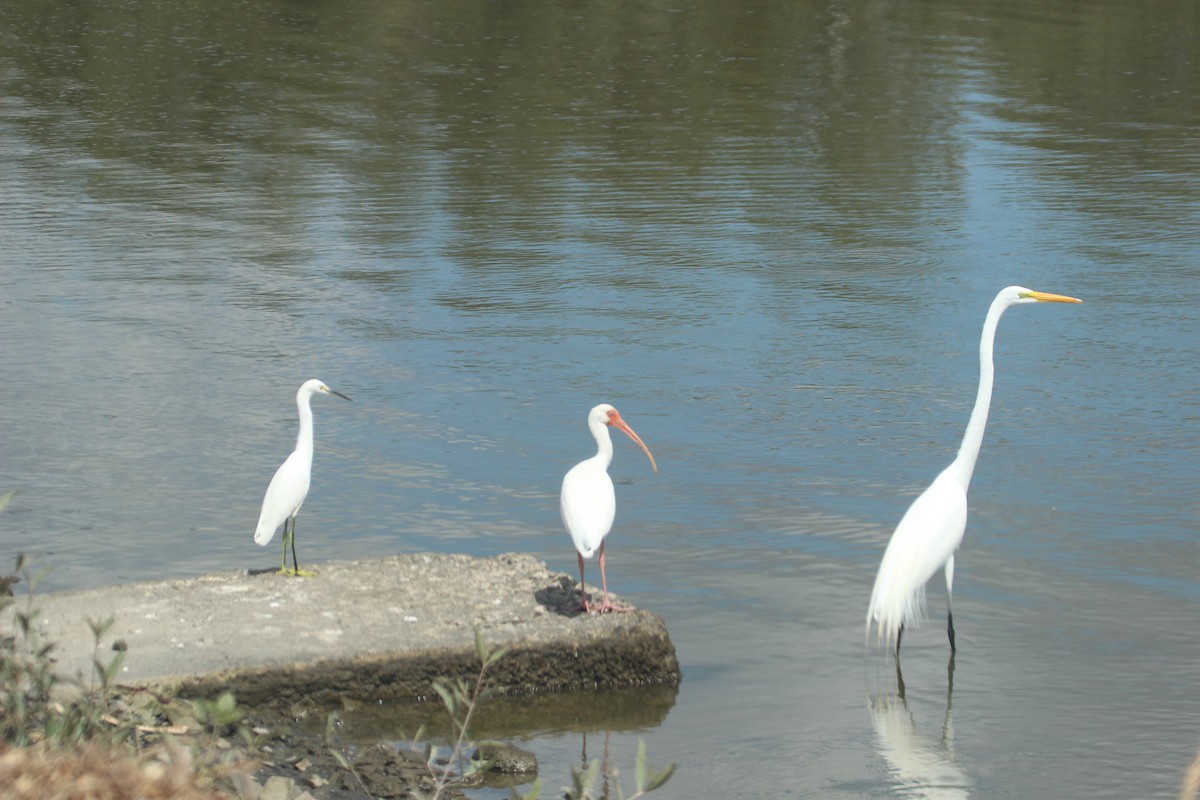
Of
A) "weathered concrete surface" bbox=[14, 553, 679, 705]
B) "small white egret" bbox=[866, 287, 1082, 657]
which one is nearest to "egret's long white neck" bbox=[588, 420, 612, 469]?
"weathered concrete surface" bbox=[14, 553, 679, 705]

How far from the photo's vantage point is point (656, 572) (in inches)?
327

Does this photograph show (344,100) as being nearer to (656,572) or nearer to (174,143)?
(174,143)

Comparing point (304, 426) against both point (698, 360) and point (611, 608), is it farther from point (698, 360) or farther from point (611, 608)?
point (698, 360)

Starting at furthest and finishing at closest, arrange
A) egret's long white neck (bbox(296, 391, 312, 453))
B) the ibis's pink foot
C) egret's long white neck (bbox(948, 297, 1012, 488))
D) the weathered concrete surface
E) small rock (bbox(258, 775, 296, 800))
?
egret's long white neck (bbox(296, 391, 312, 453)) → egret's long white neck (bbox(948, 297, 1012, 488)) → the ibis's pink foot → the weathered concrete surface → small rock (bbox(258, 775, 296, 800))

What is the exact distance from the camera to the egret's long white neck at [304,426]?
8.02 meters

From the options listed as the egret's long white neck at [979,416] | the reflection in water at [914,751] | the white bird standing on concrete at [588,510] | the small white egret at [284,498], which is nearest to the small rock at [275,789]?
the white bird standing on concrete at [588,510]

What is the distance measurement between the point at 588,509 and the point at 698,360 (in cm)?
492

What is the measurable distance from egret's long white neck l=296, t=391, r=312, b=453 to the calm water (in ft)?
2.39

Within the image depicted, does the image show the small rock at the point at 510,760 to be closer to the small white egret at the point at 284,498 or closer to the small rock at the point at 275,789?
the small rock at the point at 275,789

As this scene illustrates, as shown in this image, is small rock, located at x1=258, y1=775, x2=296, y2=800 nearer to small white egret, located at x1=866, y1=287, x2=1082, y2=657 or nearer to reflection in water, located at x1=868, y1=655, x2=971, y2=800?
reflection in water, located at x1=868, y1=655, x2=971, y2=800

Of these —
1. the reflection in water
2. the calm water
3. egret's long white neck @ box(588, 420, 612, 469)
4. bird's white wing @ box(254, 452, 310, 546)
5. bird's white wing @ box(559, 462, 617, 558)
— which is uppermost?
egret's long white neck @ box(588, 420, 612, 469)

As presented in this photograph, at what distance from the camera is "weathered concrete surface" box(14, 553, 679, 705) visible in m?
6.64

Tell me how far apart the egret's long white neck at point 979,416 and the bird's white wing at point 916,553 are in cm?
9

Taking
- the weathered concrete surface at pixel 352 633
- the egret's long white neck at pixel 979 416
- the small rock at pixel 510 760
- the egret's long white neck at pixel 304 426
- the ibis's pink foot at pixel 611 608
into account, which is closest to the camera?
the small rock at pixel 510 760
